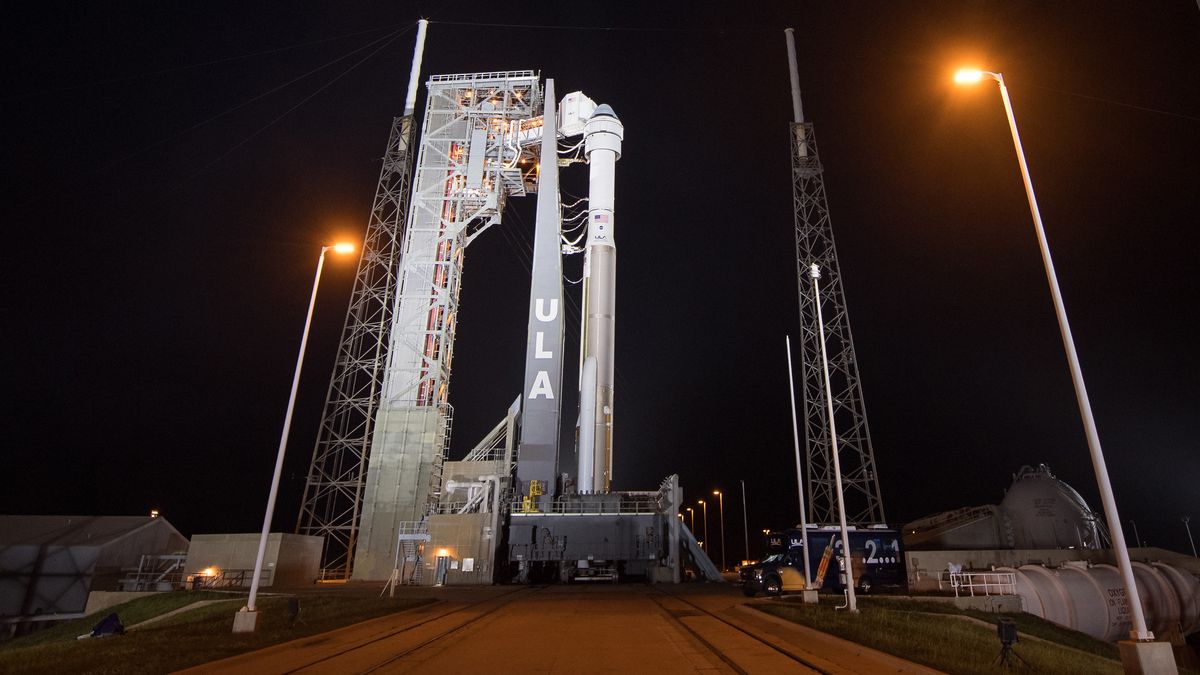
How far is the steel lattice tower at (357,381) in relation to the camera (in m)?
44.1

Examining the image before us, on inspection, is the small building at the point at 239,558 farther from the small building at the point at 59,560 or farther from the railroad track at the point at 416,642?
the railroad track at the point at 416,642

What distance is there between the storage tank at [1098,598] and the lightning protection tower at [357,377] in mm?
38096

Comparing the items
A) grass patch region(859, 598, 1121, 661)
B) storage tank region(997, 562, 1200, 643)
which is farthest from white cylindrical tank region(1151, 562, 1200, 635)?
grass patch region(859, 598, 1121, 661)

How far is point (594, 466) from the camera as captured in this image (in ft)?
129

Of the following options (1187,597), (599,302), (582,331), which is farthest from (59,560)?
(1187,597)

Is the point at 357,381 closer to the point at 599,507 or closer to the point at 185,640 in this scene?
the point at 599,507

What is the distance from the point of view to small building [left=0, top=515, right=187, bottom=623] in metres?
32.8

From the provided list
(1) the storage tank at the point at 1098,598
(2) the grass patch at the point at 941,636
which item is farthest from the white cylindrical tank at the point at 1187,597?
(2) the grass patch at the point at 941,636

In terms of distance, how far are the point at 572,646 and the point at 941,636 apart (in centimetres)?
730

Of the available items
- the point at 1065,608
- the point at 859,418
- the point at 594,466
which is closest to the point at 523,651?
the point at 1065,608

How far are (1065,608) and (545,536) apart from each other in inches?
931

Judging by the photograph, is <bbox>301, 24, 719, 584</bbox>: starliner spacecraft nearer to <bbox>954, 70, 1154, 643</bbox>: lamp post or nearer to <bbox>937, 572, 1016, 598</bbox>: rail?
<bbox>937, 572, 1016, 598</bbox>: rail

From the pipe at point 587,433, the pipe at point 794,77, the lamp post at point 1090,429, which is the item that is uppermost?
the pipe at point 794,77

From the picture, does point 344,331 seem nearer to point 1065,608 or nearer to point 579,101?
point 579,101
